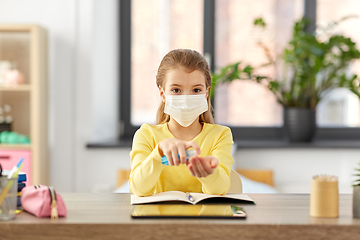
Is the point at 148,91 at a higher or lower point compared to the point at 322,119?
higher

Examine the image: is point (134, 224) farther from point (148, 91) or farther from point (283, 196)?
point (148, 91)

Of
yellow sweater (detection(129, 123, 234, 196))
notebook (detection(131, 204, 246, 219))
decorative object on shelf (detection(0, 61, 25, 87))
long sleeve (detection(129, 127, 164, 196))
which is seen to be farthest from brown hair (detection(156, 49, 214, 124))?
decorative object on shelf (detection(0, 61, 25, 87))

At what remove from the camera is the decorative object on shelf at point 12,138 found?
255cm

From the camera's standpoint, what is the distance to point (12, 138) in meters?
2.55

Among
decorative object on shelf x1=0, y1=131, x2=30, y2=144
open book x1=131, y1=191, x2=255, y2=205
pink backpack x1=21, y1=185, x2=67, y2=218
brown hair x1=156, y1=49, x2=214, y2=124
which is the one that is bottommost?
decorative object on shelf x1=0, y1=131, x2=30, y2=144

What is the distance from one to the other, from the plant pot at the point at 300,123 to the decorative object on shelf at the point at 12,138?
1724 millimetres

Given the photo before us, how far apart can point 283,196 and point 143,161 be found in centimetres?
38

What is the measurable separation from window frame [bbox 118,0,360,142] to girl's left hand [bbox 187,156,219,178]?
2127mm

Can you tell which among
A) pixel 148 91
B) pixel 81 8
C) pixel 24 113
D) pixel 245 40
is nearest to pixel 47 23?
pixel 81 8

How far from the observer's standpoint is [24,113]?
264 cm

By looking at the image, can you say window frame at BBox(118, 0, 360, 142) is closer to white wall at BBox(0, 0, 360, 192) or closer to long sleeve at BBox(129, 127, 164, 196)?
white wall at BBox(0, 0, 360, 192)

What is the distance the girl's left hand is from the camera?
2.99 feet

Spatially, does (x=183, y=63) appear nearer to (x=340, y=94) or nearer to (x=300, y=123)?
(x=300, y=123)

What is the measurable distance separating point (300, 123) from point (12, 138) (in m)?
1.87
